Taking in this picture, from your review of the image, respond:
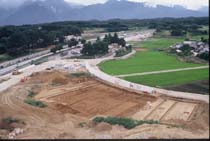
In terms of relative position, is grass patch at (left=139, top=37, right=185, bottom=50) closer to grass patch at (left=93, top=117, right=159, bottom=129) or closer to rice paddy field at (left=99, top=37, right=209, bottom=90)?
rice paddy field at (left=99, top=37, right=209, bottom=90)

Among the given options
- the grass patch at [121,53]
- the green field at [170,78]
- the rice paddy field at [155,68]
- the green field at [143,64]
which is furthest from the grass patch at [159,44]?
the green field at [170,78]

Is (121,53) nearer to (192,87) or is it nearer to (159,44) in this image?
(159,44)

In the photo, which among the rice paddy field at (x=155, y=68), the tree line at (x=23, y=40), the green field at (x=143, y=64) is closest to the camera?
the rice paddy field at (x=155, y=68)

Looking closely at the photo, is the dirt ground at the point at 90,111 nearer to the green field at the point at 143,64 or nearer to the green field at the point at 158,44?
the green field at the point at 143,64

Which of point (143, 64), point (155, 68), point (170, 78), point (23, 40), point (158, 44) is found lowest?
point (158, 44)

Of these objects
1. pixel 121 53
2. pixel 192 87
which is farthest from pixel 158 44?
pixel 192 87

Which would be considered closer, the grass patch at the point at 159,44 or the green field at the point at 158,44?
the grass patch at the point at 159,44

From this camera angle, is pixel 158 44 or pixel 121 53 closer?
pixel 121 53
